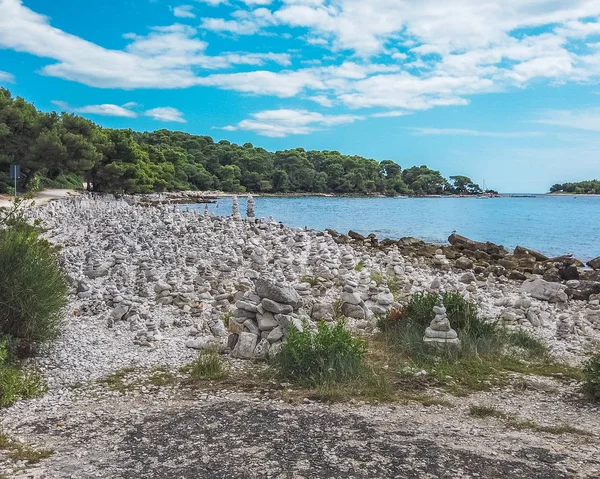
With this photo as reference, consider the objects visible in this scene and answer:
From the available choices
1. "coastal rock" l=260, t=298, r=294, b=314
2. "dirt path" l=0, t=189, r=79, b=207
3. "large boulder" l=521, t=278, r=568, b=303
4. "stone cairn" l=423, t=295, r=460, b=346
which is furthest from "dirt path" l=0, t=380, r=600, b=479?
"dirt path" l=0, t=189, r=79, b=207

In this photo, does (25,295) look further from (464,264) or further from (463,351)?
(464,264)

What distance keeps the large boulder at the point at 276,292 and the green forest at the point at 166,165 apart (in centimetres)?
400

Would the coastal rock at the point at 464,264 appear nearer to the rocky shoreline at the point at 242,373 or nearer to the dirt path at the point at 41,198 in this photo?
the rocky shoreline at the point at 242,373

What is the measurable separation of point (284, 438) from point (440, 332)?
163 inches

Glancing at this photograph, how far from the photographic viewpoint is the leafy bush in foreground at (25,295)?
8.46 meters

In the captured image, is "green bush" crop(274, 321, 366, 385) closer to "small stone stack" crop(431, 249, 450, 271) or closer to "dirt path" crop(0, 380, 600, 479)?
"dirt path" crop(0, 380, 600, 479)

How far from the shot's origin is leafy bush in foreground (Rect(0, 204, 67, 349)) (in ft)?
27.8

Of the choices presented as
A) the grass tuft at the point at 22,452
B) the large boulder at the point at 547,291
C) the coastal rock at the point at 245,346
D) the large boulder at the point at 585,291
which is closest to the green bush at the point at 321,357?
the coastal rock at the point at 245,346

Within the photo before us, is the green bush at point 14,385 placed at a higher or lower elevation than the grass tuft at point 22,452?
higher

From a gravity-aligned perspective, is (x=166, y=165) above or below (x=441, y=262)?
above

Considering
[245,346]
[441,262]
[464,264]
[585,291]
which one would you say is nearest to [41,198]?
[441,262]

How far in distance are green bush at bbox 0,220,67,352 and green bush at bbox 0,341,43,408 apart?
2.85 ft

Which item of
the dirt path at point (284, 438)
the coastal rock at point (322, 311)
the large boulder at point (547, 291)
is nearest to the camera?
the dirt path at point (284, 438)

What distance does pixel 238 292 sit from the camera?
1161cm
